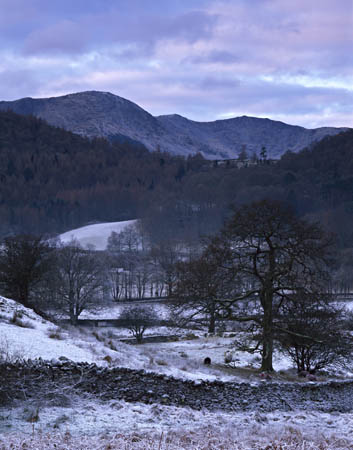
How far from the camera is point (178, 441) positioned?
5.97m

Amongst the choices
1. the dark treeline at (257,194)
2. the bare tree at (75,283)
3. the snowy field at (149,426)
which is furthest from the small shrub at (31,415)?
the dark treeline at (257,194)

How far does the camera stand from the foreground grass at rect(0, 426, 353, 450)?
560cm

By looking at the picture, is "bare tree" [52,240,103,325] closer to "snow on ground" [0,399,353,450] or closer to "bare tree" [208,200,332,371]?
"bare tree" [208,200,332,371]

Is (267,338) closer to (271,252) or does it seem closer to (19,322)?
(271,252)

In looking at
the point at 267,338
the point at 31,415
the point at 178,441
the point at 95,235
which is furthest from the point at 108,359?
the point at 95,235

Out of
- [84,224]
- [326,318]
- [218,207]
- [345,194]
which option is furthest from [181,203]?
[326,318]

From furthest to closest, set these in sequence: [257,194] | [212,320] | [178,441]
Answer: [257,194] → [212,320] → [178,441]

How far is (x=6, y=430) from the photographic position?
20.0 ft

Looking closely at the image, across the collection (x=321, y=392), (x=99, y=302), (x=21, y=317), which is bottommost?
(x=99, y=302)

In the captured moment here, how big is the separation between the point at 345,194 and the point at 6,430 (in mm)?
175644

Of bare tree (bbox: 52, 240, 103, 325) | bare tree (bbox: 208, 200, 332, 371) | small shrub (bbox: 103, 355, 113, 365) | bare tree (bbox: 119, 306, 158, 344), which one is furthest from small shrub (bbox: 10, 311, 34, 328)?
bare tree (bbox: 52, 240, 103, 325)

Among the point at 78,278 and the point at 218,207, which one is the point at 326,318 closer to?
the point at 78,278

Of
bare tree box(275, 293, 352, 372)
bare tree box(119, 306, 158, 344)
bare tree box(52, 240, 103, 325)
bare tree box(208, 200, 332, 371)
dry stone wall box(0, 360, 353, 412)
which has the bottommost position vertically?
bare tree box(119, 306, 158, 344)

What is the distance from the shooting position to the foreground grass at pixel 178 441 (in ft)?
18.4
